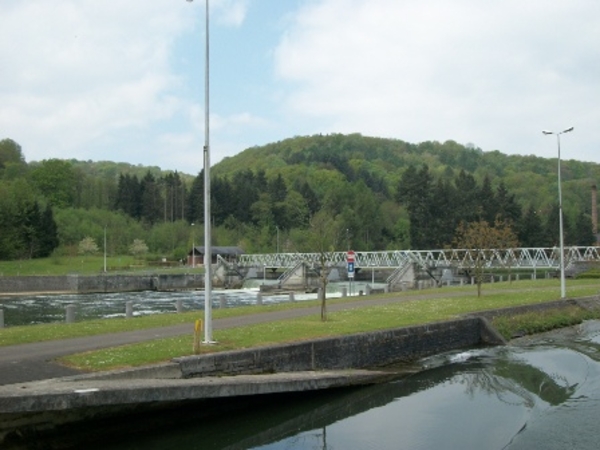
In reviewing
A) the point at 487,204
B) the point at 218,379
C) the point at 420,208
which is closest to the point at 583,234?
the point at 487,204

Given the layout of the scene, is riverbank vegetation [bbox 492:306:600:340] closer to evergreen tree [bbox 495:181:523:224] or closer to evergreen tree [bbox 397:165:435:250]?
evergreen tree [bbox 495:181:523:224]

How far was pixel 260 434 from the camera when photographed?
1464 centimetres

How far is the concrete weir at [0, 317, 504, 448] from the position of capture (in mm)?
11812

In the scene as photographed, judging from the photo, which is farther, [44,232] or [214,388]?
[44,232]

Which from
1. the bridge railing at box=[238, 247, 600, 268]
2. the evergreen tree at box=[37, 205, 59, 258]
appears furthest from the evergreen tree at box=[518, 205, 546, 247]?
the evergreen tree at box=[37, 205, 59, 258]

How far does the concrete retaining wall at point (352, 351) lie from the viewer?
1606 cm

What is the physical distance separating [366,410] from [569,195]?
122 m

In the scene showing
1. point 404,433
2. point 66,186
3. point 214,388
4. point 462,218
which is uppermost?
point 66,186

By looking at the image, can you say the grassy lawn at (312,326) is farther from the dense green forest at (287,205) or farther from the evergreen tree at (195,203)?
the evergreen tree at (195,203)

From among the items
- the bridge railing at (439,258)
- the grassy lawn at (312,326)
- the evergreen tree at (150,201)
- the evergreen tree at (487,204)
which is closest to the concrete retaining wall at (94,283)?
the bridge railing at (439,258)

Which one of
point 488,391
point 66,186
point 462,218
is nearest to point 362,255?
point 462,218

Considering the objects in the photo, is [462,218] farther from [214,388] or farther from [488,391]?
[214,388]

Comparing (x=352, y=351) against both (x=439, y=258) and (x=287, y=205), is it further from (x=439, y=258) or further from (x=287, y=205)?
(x=287, y=205)

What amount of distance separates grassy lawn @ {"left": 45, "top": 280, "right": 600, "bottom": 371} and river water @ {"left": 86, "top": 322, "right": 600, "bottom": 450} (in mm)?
2161
